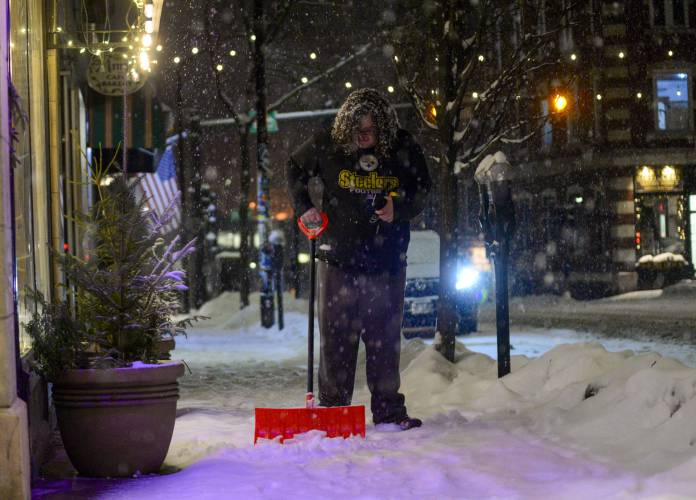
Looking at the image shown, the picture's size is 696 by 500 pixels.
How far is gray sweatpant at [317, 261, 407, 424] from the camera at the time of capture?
6805 mm

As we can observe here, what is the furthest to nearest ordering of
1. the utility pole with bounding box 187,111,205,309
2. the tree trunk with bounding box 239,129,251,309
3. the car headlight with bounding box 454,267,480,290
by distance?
the utility pole with bounding box 187,111,205,309
the tree trunk with bounding box 239,129,251,309
the car headlight with bounding box 454,267,480,290

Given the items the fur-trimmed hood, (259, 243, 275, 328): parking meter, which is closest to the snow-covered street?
the fur-trimmed hood

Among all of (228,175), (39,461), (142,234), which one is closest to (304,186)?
(142,234)

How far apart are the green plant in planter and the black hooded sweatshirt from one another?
1.25m

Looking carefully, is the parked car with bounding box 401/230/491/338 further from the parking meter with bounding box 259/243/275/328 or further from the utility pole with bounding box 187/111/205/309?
the utility pole with bounding box 187/111/205/309

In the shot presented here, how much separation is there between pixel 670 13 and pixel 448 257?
82.0 feet

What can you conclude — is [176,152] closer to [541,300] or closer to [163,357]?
[541,300]

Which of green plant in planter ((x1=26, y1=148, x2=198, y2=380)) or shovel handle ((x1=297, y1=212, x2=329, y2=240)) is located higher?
shovel handle ((x1=297, y1=212, x2=329, y2=240))

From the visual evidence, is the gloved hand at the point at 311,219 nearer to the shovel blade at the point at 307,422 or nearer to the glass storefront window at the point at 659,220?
the shovel blade at the point at 307,422

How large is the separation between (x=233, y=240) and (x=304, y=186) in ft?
148

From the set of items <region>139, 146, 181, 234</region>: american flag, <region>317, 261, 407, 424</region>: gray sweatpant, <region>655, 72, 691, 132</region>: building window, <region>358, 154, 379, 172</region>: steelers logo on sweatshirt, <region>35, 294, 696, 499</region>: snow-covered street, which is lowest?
<region>35, 294, 696, 499</region>: snow-covered street

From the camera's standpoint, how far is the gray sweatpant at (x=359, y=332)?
268 inches

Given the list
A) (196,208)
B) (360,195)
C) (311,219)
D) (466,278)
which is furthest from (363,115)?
(196,208)

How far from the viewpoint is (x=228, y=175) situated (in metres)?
43.7
